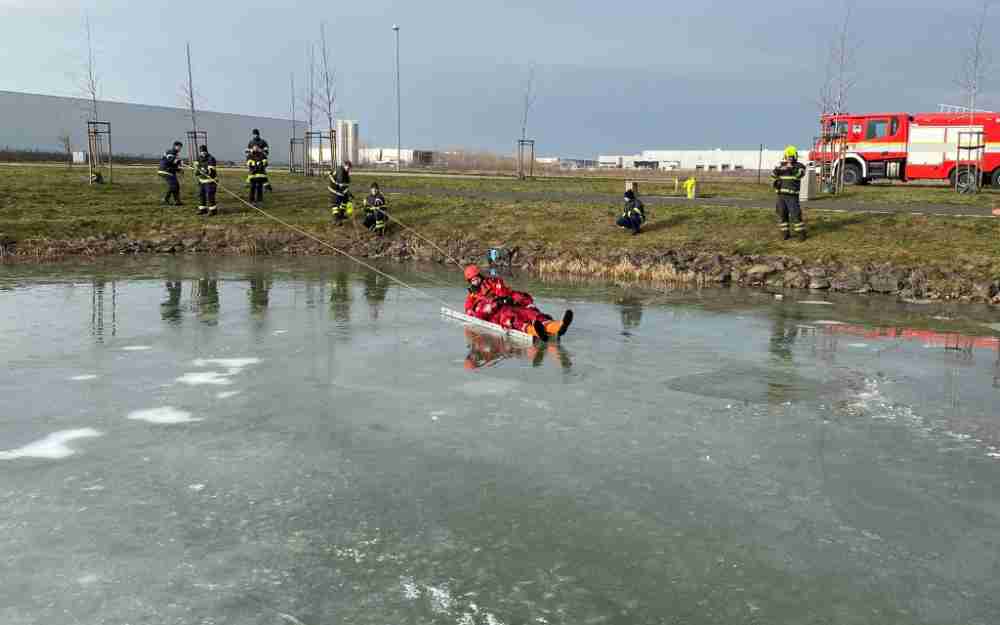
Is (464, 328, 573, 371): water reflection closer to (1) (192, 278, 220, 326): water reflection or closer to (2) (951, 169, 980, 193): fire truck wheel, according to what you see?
(1) (192, 278, 220, 326): water reflection

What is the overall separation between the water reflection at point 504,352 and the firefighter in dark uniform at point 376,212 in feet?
38.9

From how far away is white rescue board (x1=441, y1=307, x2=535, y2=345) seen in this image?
11586 millimetres

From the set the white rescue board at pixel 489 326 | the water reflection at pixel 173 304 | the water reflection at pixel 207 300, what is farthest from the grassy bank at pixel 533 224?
the white rescue board at pixel 489 326

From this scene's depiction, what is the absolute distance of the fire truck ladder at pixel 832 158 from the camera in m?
28.4

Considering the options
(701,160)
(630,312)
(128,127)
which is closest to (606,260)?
(630,312)

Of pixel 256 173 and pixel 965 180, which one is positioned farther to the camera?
pixel 965 180

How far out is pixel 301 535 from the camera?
534cm

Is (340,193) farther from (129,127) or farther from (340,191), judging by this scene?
(129,127)

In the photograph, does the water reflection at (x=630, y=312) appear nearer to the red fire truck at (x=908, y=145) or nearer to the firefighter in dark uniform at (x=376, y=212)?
the firefighter in dark uniform at (x=376, y=212)

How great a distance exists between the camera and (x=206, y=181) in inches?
947

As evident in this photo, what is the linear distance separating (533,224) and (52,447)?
685 inches

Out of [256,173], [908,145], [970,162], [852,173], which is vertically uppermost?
[908,145]

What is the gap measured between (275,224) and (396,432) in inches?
703

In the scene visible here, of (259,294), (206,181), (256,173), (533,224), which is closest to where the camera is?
(259,294)
